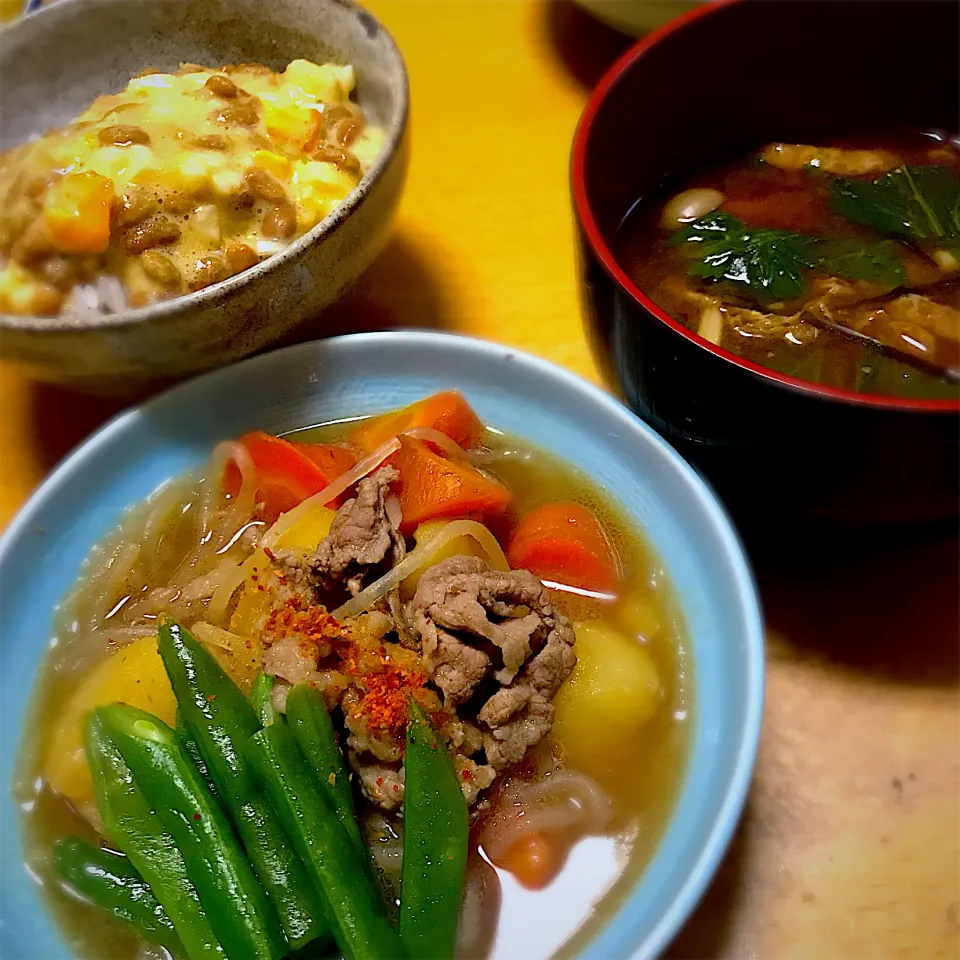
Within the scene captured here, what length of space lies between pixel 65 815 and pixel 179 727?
0.18 metres

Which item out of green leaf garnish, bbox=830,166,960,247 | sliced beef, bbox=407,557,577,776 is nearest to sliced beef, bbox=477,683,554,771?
sliced beef, bbox=407,557,577,776

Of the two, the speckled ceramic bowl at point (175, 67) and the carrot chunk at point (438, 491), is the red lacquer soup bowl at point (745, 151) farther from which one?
the speckled ceramic bowl at point (175, 67)

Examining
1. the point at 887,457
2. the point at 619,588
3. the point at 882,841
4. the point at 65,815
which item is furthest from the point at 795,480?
the point at 65,815

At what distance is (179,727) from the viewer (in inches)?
42.1

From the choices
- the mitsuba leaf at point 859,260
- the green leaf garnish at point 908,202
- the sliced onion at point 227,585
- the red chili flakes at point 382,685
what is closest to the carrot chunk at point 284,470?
the sliced onion at point 227,585

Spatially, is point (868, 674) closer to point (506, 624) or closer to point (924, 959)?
point (924, 959)

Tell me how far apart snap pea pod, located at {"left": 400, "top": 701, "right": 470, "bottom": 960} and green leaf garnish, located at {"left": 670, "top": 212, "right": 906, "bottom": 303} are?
720 millimetres

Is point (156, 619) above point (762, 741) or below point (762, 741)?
above

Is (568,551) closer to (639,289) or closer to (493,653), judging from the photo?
(493,653)

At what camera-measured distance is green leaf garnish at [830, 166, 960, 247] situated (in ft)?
4.22

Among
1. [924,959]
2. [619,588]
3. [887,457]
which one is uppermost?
[887,457]

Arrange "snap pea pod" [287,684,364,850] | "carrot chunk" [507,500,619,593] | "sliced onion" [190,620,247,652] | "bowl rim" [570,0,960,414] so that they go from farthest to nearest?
"carrot chunk" [507,500,619,593] → "sliced onion" [190,620,247,652] → "snap pea pod" [287,684,364,850] → "bowl rim" [570,0,960,414]

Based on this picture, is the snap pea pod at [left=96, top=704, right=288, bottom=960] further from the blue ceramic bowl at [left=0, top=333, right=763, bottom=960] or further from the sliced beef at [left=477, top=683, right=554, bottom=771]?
the sliced beef at [left=477, top=683, right=554, bottom=771]

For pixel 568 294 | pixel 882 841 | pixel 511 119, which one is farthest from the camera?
pixel 511 119
